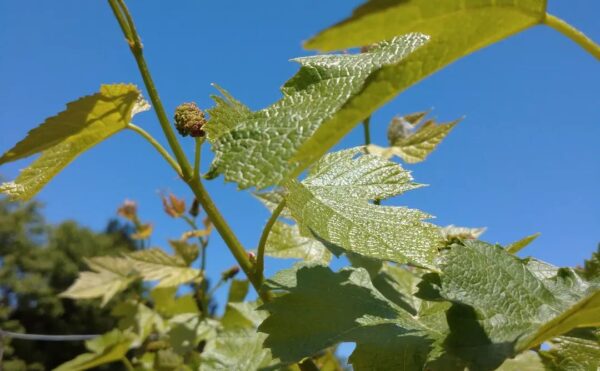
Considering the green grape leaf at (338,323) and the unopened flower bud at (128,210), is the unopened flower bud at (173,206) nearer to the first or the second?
the unopened flower bud at (128,210)

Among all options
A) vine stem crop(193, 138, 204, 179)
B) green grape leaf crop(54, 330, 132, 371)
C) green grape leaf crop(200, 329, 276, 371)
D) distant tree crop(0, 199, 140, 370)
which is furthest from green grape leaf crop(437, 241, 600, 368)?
distant tree crop(0, 199, 140, 370)

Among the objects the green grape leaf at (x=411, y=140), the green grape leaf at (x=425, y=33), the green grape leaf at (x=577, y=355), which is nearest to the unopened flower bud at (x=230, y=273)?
the green grape leaf at (x=411, y=140)

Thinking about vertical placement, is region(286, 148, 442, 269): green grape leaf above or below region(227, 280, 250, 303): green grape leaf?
below

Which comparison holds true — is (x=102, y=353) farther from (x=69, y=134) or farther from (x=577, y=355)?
(x=577, y=355)

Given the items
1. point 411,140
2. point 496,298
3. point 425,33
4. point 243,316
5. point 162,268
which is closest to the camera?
point 425,33

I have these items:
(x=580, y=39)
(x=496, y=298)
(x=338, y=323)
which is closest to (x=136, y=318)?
(x=338, y=323)

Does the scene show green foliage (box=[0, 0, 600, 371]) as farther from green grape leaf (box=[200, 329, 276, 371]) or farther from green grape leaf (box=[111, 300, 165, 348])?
green grape leaf (box=[111, 300, 165, 348])
